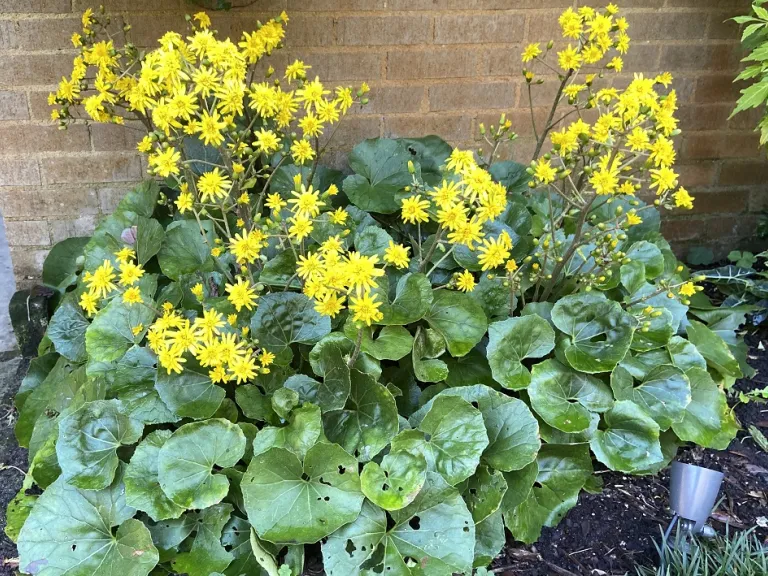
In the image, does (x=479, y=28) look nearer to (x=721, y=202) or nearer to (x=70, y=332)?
(x=721, y=202)

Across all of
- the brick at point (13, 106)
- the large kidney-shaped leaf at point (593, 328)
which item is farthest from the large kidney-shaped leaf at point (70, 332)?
the large kidney-shaped leaf at point (593, 328)

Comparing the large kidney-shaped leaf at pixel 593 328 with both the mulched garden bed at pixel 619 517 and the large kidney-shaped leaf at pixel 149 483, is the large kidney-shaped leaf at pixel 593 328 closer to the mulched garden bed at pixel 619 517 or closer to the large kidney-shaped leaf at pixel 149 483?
the mulched garden bed at pixel 619 517

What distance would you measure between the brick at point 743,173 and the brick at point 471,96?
120 cm

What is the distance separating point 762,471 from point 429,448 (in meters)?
1.20

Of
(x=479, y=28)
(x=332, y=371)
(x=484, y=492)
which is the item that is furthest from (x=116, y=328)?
(x=479, y=28)

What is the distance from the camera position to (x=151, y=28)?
7.68 feet

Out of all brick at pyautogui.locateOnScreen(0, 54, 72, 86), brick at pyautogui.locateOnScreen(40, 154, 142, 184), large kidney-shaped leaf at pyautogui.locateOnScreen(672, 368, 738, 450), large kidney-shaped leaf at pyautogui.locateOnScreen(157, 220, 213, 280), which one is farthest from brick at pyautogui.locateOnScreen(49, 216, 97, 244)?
large kidney-shaped leaf at pyautogui.locateOnScreen(672, 368, 738, 450)

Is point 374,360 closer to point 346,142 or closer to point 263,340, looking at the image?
point 263,340

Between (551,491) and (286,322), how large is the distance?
925 millimetres

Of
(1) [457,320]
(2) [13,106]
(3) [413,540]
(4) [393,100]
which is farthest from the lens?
(4) [393,100]

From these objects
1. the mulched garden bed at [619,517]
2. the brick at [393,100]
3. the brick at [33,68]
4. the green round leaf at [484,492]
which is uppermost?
the brick at [33,68]

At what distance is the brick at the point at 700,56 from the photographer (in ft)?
9.12

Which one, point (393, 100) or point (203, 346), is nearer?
point (203, 346)

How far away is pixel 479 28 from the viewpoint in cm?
256
